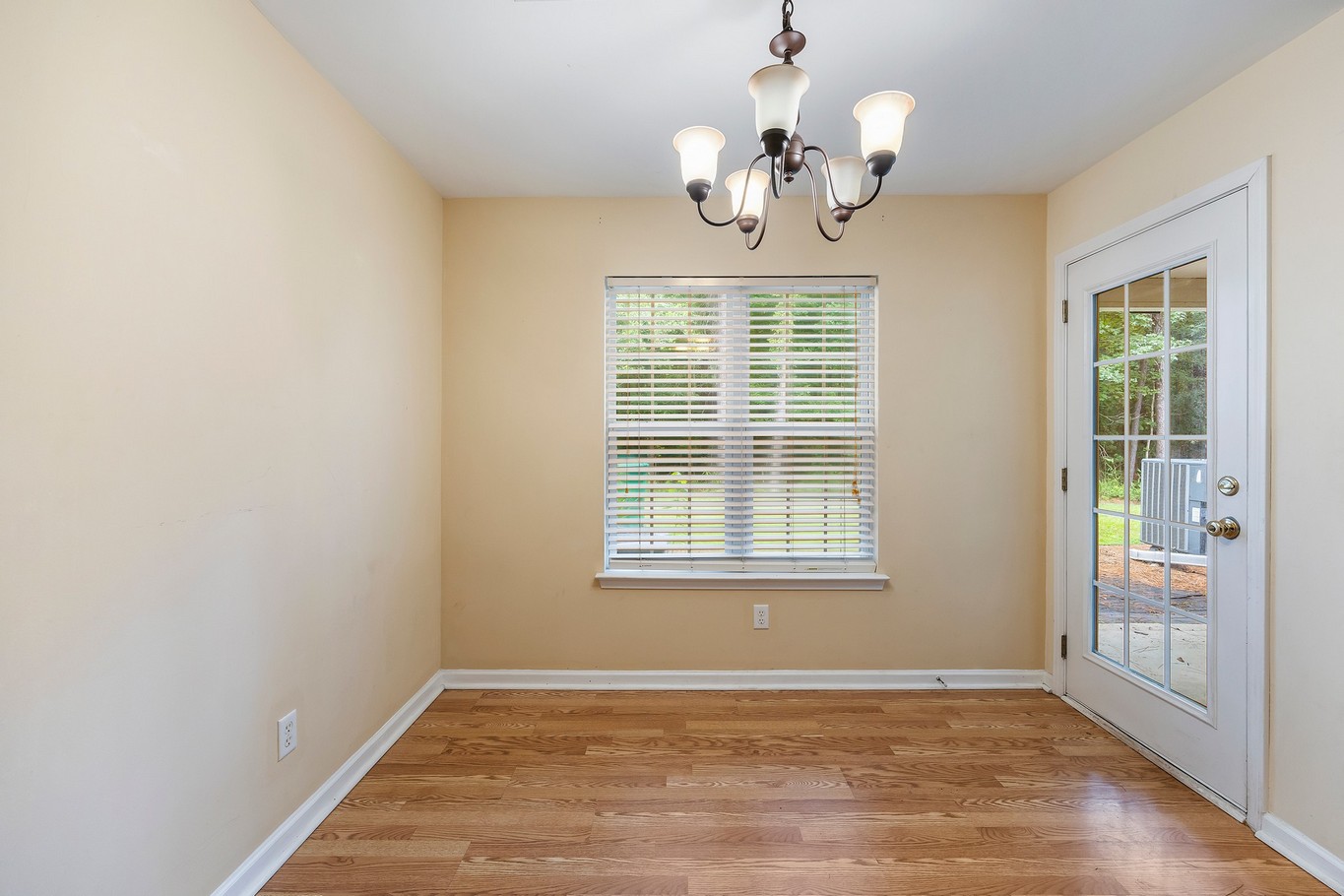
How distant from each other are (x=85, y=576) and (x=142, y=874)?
2.29 ft

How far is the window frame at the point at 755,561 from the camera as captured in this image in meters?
2.74

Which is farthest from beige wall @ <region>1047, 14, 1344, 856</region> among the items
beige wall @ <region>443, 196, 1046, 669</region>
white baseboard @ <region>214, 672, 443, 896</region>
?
white baseboard @ <region>214, 672, 443, 896</region>

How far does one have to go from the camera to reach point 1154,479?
83.8 inches

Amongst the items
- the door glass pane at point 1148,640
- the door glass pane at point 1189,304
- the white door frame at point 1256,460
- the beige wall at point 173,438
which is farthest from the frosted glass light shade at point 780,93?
the door glass pane at point 1148,640

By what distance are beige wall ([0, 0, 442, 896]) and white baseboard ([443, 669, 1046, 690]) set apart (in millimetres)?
717

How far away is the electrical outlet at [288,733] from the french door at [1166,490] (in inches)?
119

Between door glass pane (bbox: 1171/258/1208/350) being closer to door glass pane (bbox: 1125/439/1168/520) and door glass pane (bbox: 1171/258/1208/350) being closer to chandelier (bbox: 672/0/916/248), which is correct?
door glass pane (bbox: 1125/439/1168/520)

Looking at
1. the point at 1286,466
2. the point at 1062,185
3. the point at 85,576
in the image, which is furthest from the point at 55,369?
the point at 1062,185

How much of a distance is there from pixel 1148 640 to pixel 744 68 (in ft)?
8.46

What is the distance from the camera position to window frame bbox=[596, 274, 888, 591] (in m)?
2.74

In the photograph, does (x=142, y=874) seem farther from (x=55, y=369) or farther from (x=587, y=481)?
(x=587, y=481)

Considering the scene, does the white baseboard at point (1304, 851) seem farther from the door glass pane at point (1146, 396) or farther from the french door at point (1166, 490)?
the door glass pane at point (1146, 396)

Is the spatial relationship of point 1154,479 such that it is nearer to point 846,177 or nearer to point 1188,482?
point 1188,482

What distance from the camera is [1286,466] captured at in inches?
66.0
